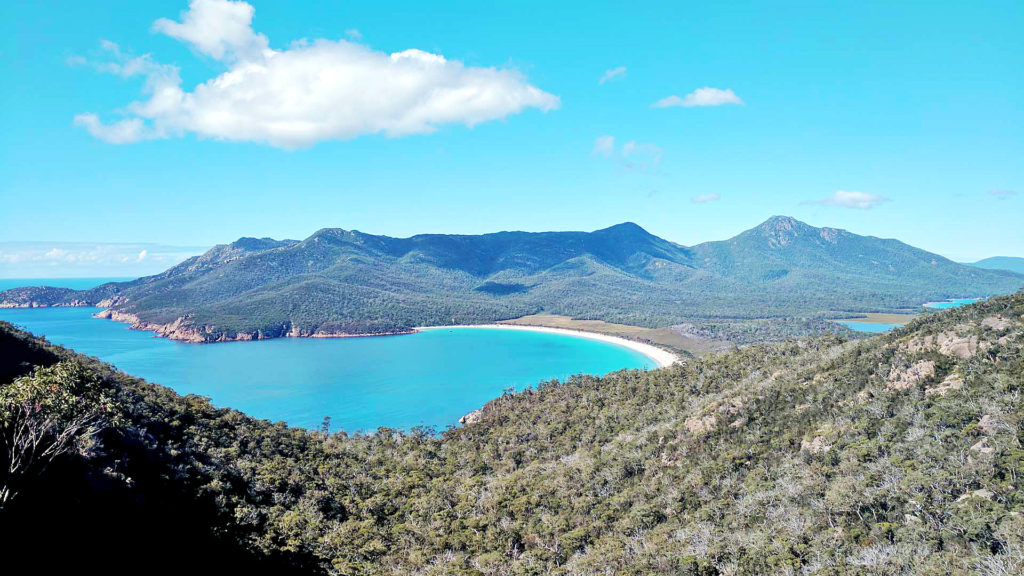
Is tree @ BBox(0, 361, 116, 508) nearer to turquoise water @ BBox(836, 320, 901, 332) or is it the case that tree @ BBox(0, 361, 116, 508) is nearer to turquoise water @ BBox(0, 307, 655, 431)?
turquoise water @ BBox(0, 307, 655, 431)

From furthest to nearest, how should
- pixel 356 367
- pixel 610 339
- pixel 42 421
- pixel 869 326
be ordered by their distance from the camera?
pixel 869 326
pixel 610 339
pixel 356 367
pixel 42 421

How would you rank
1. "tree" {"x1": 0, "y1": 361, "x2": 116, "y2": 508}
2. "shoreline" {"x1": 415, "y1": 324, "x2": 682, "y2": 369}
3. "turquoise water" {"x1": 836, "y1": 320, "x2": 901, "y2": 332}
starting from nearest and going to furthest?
"tree" {"x1": 0, "y1": 361, "x2": 116, "y2": 508} < "shoreline" {"x1": 415, "y1": 324, "x2": 682, "y2": 369} < "turquoise water" {"x1": 836, "y1": 320, "x2": 901, "y2": 332}

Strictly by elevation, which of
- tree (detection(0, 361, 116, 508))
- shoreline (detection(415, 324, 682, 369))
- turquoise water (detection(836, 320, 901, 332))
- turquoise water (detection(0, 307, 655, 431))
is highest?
tree (detection(0, 361, 116, 508))

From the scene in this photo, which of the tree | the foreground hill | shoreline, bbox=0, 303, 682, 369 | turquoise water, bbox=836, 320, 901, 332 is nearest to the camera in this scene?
the tree

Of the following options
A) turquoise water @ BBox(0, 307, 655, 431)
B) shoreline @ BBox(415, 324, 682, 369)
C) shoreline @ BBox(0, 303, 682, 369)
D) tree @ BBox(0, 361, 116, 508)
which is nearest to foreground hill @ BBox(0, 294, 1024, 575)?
tree @ BBox(0, 361, 116, 508)

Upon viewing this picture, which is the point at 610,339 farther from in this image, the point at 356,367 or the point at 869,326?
the point at 869,326

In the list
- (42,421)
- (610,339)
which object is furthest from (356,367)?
(42,421)

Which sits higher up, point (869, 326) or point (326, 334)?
point (869, 326)
